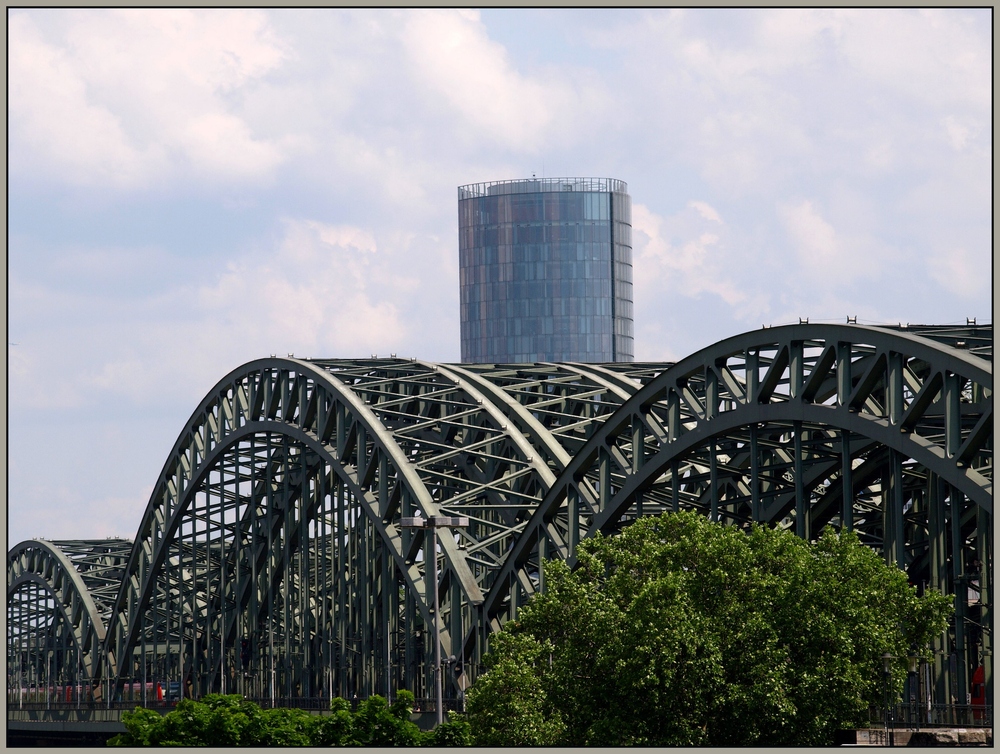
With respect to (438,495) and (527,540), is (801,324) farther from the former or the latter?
(438,495)

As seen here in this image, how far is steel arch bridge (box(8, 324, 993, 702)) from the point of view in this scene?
41875 mm

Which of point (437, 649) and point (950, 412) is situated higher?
point (950, 412)

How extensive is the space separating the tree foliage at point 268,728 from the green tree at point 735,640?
6125mm

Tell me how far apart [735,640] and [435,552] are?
2374 cm

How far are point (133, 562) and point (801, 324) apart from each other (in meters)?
68.1

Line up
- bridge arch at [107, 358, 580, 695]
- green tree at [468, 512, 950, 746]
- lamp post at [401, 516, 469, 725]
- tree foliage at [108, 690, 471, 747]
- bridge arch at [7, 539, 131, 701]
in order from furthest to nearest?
bridge arch at [7, 539, 131, 701] → bridge arch at [107, 358, 580, 695] → lamp post at [401, 516, 469, 725] → tree foliage at [108, 690, 471, 747] → green tree at [468, 512, 950, 746]

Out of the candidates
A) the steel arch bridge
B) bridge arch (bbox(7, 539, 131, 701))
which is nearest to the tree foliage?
the steel arch bridge

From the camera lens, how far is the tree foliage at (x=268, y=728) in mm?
42188

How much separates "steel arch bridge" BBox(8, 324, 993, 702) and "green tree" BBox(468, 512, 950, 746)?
3.71m

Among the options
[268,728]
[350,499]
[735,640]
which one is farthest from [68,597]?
[735,640]

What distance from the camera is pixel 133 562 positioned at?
4136 inches

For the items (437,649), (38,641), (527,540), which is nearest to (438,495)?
(527,540)

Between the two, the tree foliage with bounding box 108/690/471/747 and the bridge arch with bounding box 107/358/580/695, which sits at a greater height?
the bridge arch with bounding box 107/358/580/695

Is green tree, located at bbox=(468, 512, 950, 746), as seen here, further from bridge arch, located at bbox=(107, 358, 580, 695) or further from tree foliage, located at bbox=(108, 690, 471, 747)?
bridge arch, located at bbox=(107, 358, 580, 695)
